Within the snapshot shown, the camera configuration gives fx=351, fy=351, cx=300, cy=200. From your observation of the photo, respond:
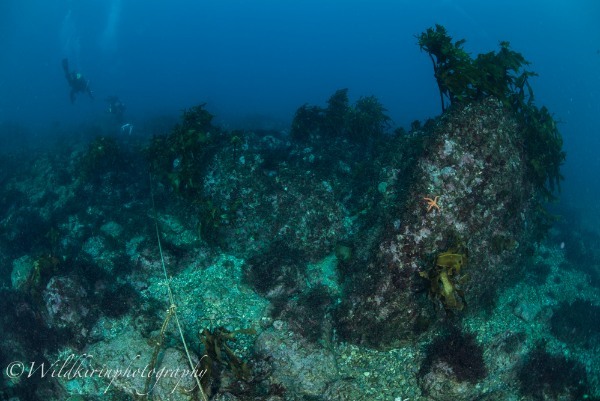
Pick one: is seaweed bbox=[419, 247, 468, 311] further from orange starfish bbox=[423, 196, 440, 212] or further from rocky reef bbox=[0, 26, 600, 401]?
orange starfish bbox=[423, 196, 440, 212]

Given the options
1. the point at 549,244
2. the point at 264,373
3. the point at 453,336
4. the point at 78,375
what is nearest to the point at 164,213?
the point at 78,375

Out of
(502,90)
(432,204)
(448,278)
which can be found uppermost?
(502,90)

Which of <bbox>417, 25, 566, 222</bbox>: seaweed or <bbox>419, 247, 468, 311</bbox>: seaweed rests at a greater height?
<bbox>417, 25, 566, 222</bbox>: seaweed

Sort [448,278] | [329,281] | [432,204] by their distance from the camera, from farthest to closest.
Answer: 1. [329,281]
2. [432,204]
3. [448,278]

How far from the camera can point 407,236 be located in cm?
893

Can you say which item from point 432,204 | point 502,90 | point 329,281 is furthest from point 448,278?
point 502,90

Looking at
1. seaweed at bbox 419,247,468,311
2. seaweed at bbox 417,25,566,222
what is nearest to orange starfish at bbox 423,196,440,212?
seaweed at bbox 419,247,468,311

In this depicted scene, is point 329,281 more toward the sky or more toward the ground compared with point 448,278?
more toward the ground

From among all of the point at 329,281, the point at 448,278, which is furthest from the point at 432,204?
the point at 329,281

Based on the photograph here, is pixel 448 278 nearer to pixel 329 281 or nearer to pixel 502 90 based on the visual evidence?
pixel 329 281

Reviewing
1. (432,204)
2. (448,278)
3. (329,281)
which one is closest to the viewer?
(448,278)

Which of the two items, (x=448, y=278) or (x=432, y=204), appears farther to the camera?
(x=432, y=204)

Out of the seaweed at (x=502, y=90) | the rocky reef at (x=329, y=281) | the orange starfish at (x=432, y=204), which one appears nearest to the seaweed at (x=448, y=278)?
the rocky reef at (x=329, y=281)

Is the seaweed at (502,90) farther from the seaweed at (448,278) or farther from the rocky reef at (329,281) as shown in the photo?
the seaweed at (448,278)
